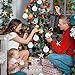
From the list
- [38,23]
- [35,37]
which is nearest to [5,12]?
[38,23]

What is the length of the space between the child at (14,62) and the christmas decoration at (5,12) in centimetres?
104

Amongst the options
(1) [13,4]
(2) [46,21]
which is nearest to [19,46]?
(2) [46,21]

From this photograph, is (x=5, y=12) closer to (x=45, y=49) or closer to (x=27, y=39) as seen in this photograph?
(x=27, y=39)

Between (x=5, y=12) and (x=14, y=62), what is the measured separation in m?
1.33

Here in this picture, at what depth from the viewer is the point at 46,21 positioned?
5.01 meters

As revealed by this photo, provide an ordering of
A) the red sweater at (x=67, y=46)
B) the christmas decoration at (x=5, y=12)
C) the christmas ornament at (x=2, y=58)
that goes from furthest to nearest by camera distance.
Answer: the christmas decoration at (x=5, y=12), the red sweater at (x=67, y=46), the christmas ornament at (x=2, y=58)

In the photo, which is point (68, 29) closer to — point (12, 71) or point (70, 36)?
point (70, 36)

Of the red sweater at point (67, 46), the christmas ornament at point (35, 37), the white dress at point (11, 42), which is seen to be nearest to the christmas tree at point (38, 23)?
the christmas ornament at point (35, 37)

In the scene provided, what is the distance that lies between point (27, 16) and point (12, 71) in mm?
942

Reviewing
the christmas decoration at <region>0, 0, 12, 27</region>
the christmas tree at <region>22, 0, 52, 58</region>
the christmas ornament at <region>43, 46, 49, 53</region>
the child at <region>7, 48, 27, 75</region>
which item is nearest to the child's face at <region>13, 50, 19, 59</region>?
the child at <region>7, 48, 27, 75</region>

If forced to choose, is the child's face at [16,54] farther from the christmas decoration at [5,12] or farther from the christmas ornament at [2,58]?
the christmas decoration at [5,12]

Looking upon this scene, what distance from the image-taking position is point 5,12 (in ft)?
18.2

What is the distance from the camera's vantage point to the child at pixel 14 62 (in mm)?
4535

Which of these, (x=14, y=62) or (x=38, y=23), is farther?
(x=38, y=23)
